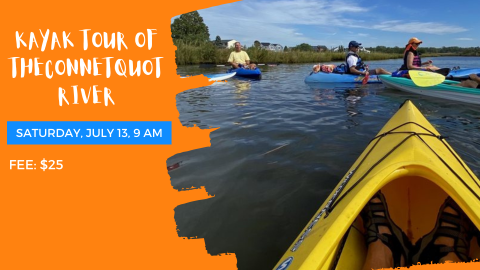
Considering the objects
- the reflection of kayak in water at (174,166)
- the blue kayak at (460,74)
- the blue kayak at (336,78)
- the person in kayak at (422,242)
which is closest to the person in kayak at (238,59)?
the blue kayak at (336,78)

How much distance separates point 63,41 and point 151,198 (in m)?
2.23

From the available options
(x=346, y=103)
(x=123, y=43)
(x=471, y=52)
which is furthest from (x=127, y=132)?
(x=471, y=52)

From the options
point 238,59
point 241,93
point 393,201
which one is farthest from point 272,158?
point 238,59

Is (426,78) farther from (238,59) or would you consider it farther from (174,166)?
(238,59)

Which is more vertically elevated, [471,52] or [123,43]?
[471,52]

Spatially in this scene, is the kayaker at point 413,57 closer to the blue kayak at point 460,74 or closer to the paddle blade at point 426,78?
the blue kayak at point 460,74

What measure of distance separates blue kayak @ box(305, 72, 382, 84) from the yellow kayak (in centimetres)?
763

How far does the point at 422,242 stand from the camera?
2039 mm

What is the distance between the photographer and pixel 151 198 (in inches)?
110

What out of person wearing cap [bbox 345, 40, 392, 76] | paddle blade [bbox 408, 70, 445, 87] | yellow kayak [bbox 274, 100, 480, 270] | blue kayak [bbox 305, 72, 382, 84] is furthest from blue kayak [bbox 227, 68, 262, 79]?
yellow kayak [bbox 274, 100, 480, 270]

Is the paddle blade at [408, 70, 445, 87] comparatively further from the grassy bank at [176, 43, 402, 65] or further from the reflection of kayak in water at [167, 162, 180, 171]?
the grassy bank at [176, 43, 402, 65]

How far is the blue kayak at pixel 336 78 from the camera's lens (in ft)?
31.7

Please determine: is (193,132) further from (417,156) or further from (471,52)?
(471,52)

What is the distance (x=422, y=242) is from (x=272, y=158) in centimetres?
191
